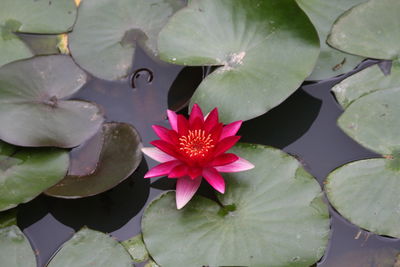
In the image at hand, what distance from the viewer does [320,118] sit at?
2.50m

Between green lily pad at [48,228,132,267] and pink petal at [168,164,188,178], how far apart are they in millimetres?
427

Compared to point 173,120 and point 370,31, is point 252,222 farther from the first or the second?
point 370,31

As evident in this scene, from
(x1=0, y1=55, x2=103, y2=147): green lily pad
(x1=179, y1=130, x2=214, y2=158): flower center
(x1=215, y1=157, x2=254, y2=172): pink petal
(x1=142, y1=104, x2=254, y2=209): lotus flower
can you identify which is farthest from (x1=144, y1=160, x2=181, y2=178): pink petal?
(x1=0, y1=55, x2=103, y2=147): green lily pad

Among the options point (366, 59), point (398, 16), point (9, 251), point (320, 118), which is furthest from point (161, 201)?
point (398, 16)

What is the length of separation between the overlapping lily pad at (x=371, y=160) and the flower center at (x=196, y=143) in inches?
25.0

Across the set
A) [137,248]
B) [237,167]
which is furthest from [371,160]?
[137,248]

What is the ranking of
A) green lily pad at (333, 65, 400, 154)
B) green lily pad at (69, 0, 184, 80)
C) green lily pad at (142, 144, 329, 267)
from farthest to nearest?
green lily pad at (69, 0, 184, 80) → green lily pad at (333, 65, 400, 154) → green lily pad at (142, 144, 329, 267)

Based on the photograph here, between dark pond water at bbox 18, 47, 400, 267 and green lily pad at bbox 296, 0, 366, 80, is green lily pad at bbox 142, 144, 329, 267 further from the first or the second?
green lily pad at bbox 296, 0, 366, 80

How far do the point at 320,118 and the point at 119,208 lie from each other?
1.18 metres

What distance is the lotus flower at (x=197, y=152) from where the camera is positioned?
2111mm

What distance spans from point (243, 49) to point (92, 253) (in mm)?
1288

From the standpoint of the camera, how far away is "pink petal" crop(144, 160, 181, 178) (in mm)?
2168

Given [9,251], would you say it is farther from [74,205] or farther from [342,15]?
[342,15]

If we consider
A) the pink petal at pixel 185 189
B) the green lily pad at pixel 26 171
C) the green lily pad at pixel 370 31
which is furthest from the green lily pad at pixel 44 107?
the green lily pad at pixel 370 31
